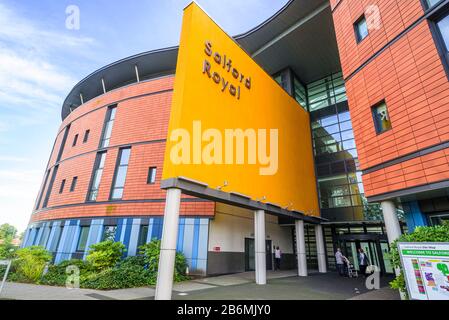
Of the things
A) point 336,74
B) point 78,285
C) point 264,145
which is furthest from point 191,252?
point 336,74

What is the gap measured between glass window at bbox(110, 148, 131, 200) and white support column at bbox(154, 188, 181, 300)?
1191cm

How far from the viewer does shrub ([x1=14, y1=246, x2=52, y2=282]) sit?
12.0m

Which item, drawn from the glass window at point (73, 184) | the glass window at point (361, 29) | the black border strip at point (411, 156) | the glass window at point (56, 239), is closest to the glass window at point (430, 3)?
the glass window at point (361, 29)

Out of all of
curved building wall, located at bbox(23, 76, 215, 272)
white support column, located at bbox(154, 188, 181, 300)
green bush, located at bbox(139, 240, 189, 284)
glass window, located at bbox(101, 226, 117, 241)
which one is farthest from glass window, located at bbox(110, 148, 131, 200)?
white support column, located at bbox(154, 188, 181, 300)

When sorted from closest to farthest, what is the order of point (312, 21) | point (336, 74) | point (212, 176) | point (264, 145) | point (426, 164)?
point (426, 164), point (212, 176), point (264, 145), point (312, 21), point (336, 74)

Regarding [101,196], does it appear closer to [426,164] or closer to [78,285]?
[78,285]

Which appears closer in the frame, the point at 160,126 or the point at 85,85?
the point at 160,126

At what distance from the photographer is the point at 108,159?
2002 cm

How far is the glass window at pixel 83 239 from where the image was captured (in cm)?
1801

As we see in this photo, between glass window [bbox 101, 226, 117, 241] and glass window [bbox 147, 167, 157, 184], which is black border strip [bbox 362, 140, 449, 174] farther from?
glass window [bbox 101, 226, 117, 241]

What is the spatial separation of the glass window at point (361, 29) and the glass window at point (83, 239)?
22.1 metres

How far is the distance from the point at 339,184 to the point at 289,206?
6139 millimetres

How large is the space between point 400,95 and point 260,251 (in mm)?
9281

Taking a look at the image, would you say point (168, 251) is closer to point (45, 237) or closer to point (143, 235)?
point (143, 235)
